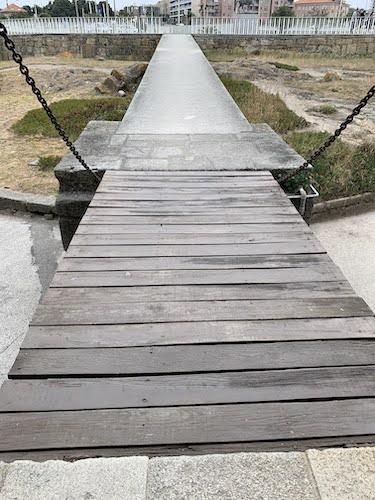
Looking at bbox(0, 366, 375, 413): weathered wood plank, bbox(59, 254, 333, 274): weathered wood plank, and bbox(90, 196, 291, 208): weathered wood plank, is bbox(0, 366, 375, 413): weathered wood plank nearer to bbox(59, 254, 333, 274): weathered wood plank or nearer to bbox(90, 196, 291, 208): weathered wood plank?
bbox(59, 254, 333, 274): weathered wood plank

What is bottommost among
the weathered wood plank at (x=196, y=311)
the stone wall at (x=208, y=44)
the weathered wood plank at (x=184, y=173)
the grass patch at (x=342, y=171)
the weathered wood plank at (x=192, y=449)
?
the grass patch at (x=342, y=171)

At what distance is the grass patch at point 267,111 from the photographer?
8.53m

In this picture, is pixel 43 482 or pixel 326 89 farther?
pixel 326 89

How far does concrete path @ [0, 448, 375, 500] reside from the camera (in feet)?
4.06

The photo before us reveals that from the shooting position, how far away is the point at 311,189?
163 inches

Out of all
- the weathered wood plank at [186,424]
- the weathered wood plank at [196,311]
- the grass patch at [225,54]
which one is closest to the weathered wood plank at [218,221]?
the weathered wood plank at [196,311]

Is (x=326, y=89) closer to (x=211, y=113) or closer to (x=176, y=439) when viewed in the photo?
(x=211, y=113)

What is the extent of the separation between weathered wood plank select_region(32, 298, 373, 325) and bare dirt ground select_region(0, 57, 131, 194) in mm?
4417

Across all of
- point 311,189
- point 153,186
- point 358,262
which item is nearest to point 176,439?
point 153,186

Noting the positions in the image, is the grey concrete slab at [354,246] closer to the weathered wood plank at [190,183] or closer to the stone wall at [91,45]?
the weathered wood plank at [190,183]

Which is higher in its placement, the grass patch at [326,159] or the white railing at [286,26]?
the white railing at [286,26]

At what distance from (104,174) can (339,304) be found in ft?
8.17

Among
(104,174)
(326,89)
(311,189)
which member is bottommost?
(326,89)

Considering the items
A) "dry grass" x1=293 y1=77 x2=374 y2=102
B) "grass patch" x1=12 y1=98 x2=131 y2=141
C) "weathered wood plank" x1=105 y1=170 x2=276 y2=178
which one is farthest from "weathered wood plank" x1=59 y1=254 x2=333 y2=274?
"dry grass" x1=293 y1=77 x2=374 y2=102
